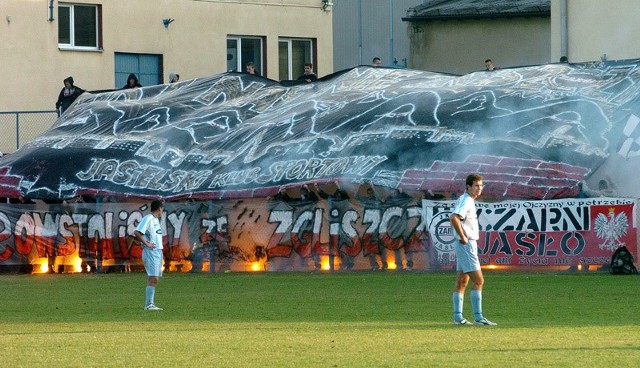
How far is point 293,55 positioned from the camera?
54.7 m

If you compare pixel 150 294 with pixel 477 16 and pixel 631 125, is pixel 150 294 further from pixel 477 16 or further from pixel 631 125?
pixel 477 16

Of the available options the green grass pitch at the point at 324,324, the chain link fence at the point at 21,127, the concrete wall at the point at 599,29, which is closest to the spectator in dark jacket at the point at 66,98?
the chain link fence at the point at 21,127

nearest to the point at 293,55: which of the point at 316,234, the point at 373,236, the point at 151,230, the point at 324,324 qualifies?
the point at 316,234

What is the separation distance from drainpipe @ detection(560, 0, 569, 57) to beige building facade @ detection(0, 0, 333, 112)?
1236 cm

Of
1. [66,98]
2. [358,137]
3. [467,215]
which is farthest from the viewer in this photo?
[66,98]

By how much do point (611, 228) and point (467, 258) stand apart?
553 inches

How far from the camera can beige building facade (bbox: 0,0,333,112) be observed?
47844 millimetres

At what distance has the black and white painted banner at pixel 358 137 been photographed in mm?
34156

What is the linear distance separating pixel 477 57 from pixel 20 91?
21.6 metres

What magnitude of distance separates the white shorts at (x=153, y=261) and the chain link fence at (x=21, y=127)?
80.0 feet

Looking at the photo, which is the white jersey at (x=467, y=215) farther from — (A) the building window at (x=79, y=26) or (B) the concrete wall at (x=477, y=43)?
(B) the concrete wall at (x=477, y=43)

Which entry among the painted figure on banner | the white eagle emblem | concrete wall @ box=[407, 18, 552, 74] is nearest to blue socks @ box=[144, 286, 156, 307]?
the painted figure on banner

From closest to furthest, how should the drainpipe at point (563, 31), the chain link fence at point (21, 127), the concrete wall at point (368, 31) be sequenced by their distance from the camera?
1. the drainpipe at point (563, 31)
2. the chain link fence at point (21, 127)
3. the concrete wall at point (368, 31)

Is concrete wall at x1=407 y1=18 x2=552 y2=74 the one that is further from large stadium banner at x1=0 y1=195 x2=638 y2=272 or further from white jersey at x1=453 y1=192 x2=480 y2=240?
white jersey at x1=453 y1=192 x2=480 y2=240
